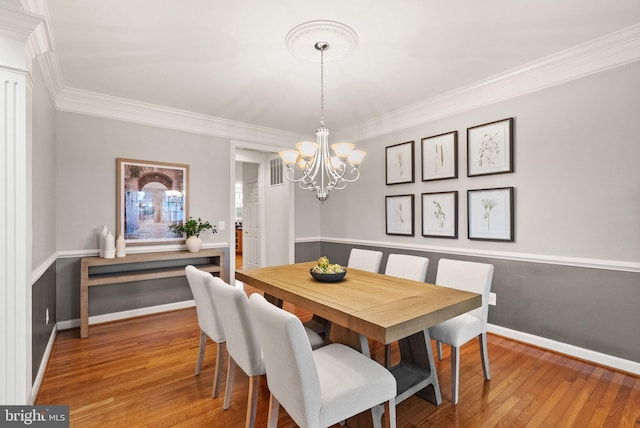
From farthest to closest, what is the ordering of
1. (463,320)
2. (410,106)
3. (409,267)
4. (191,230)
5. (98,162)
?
(191,230)
(410,106)
(98,162)
(409,267)
(463,320)

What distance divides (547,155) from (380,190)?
1944 millimetres

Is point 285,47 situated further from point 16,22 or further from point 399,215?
point 399,215

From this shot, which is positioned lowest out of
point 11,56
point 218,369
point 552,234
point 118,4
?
point 218,369

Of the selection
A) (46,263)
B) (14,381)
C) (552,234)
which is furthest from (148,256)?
(552,234)

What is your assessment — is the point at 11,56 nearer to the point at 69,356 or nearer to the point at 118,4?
the point at 118,4

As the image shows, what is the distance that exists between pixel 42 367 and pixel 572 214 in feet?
14.4

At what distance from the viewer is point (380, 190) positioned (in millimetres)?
4340

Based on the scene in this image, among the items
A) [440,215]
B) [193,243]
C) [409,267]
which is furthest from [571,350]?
[193,243]

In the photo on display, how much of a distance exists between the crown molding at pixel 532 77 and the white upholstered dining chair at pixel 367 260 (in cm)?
177

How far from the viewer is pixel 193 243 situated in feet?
12.8

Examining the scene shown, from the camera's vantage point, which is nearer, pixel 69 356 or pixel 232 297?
pixel 232 297

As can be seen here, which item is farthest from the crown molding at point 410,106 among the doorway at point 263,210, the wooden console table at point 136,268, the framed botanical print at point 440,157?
the wooden console table at point 136,268

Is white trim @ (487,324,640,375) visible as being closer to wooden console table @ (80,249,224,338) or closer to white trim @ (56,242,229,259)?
wooden console table @ (80,249,224,338)

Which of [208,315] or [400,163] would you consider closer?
[208,315]
